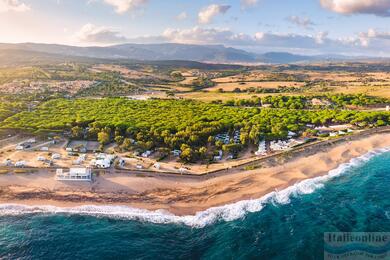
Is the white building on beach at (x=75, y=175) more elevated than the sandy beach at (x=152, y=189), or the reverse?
the white building on beach at (x=75, y=175)

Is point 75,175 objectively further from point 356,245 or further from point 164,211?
point 356,245

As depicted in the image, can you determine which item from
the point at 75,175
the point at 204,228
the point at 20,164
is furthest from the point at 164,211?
the point at 20,164

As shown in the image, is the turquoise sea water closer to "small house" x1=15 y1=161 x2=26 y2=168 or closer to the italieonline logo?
the italieonline logo

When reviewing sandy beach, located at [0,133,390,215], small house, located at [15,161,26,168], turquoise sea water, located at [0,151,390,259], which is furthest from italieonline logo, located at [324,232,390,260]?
small house, located at [15,161,26,168]

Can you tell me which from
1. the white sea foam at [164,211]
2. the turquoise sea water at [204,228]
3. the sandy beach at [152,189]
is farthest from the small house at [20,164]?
the turquoise sea water at [204,228]

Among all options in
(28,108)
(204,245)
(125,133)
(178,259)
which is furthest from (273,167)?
(28,108)

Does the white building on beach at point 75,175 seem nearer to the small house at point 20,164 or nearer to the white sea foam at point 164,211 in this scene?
the white sea foam at point 164,211
